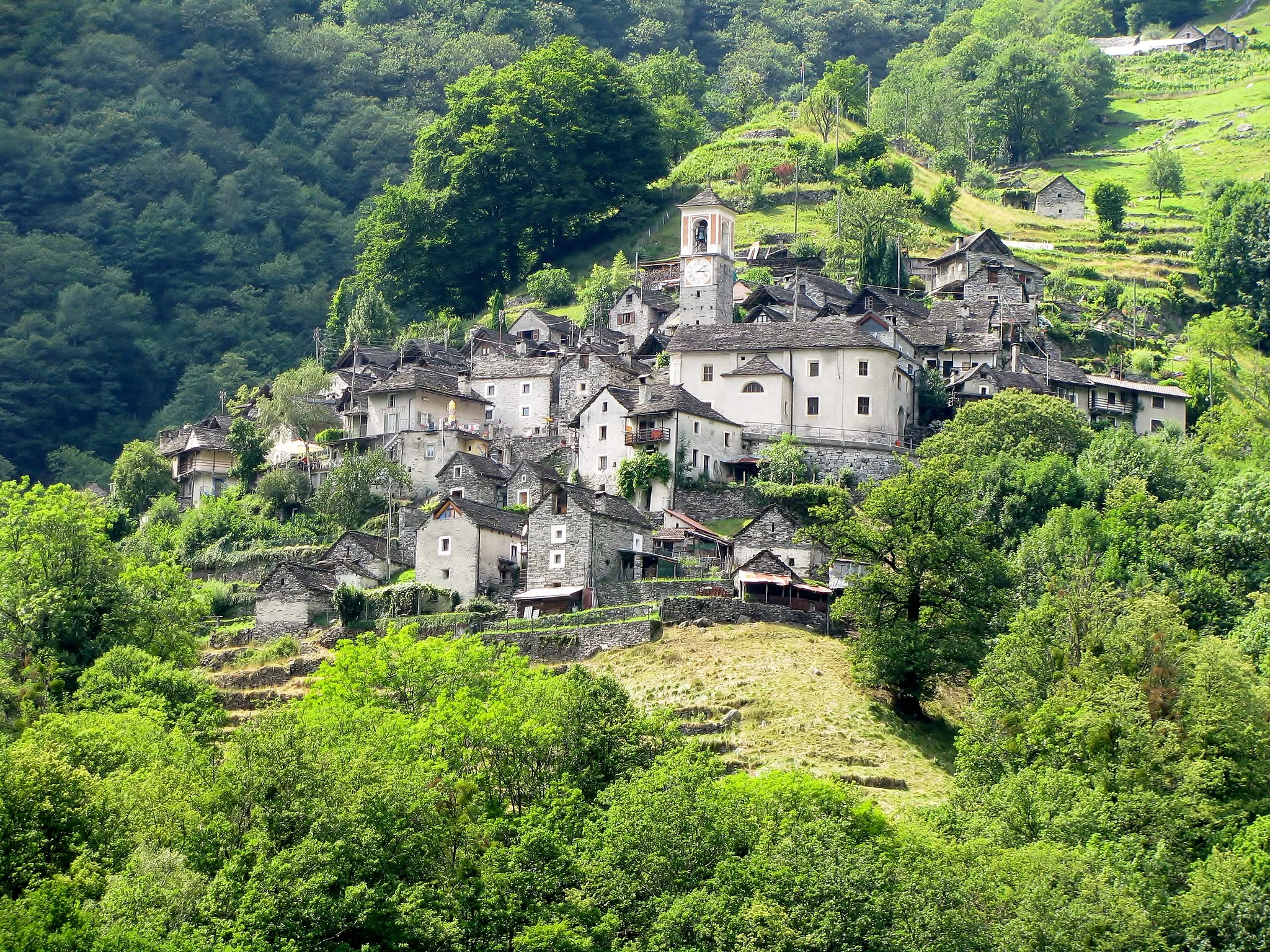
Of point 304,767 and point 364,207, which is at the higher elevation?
point 364,207

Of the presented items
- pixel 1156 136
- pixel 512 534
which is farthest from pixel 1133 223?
pixel 512 534

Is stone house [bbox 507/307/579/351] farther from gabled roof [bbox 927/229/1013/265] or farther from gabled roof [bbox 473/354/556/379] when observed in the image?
gabled roof [bbox 927/229/1013/265]

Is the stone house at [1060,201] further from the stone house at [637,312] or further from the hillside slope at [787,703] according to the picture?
the hillside slope at [787,703]

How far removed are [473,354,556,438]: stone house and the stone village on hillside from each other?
0.33 ft

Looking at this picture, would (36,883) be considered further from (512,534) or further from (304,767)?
(512,534)

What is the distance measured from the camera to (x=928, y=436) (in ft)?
301

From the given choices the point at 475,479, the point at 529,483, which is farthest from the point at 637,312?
the point at 529,483

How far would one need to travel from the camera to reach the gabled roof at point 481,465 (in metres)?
86.6

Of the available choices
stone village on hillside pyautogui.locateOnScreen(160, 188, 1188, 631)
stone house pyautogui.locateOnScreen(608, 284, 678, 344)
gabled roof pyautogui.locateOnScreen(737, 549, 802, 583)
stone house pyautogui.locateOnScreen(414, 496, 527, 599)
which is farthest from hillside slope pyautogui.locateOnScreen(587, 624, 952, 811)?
stone house pyautogui.locateOnScreen(608, 284, 678, 344)

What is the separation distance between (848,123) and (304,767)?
101 meters

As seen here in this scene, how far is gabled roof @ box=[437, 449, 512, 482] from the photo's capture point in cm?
8656

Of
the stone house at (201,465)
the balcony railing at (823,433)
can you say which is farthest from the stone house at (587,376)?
the stone house at (201,465)

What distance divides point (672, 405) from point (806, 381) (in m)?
8.77

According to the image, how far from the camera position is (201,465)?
327ft
